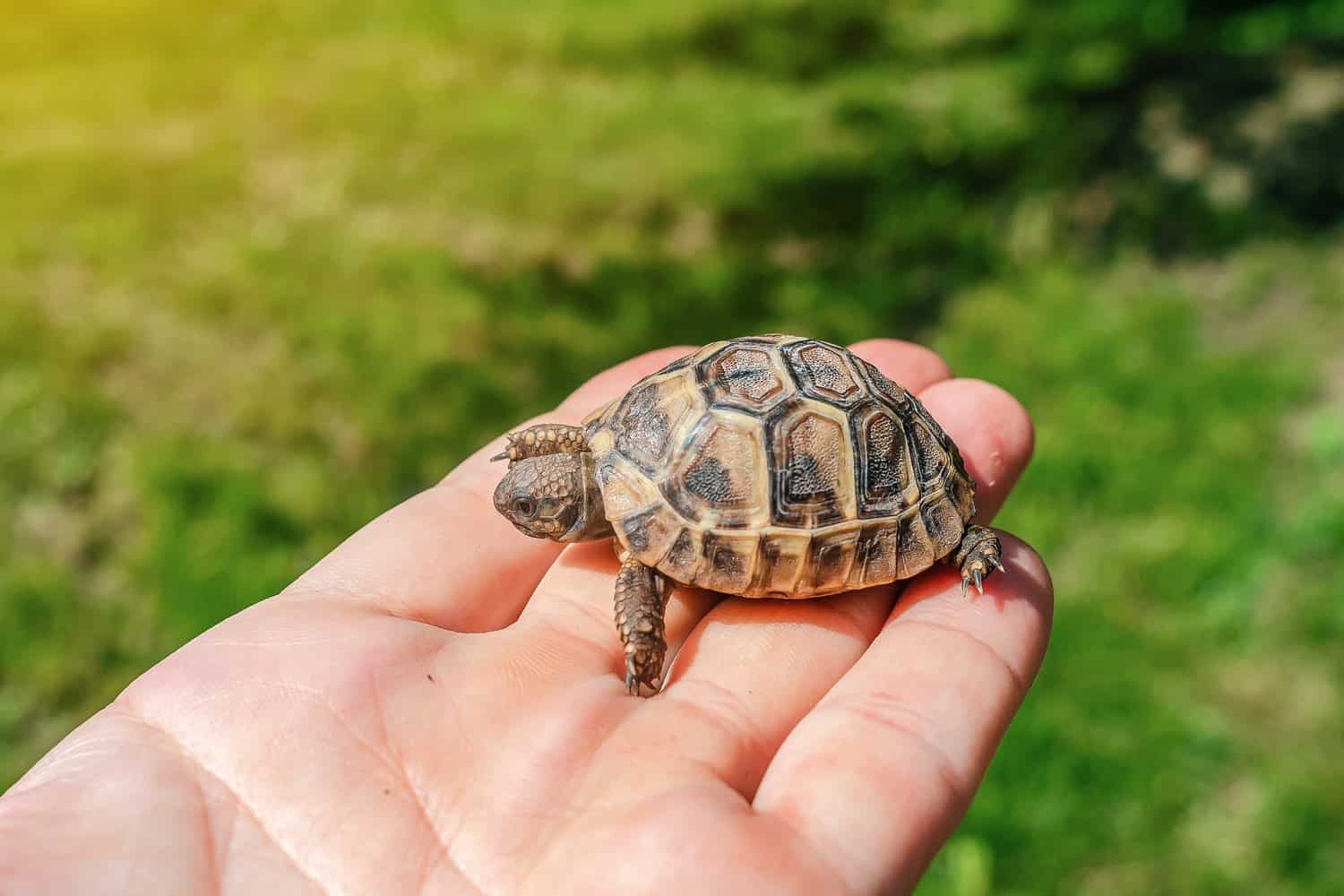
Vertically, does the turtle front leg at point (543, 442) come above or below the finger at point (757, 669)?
above

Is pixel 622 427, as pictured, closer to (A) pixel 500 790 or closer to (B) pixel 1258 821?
(A) pixel 500 790

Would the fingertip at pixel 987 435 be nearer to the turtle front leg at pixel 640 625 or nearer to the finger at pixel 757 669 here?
the finger at pixel 757 669

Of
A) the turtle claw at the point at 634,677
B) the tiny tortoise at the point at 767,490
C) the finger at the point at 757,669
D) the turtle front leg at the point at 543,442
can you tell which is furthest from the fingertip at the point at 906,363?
the turtle claw at the point at 634,677

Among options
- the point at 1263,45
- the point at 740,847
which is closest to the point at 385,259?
the point at 740,847

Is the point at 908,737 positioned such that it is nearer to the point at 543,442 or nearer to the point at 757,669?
the point at 757,669

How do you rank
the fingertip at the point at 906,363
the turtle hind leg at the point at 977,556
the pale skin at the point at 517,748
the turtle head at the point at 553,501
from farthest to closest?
the fingertip at the point at 906,363, the turtle head at the point at 553,501, the turtle hind leg at the point at 977,556, the pale skin at the point at 517,748
